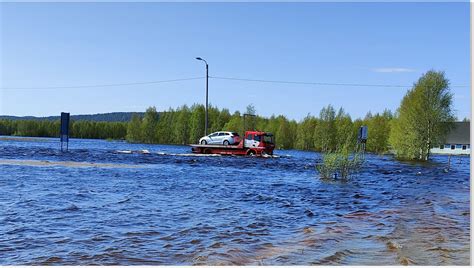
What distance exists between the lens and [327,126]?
302ft

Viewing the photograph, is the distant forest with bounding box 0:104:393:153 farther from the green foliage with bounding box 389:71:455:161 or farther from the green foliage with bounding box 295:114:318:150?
the green foliage with bounding box 389:71:455:161

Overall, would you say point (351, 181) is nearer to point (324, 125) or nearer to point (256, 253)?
point (256, 253)

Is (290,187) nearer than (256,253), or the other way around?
(256,253)

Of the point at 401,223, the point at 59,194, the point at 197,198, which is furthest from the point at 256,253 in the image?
the point at 59,194

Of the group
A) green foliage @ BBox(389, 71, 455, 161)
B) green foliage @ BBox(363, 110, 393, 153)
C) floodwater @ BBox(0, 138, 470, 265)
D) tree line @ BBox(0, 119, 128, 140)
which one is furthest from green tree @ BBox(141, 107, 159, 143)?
floodwater @ BBox(0, 138, 470, 265)

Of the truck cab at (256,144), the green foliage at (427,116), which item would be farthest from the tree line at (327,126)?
the truck cab at (256,144)

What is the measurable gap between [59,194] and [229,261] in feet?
28.4

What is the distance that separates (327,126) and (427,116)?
43.9 m

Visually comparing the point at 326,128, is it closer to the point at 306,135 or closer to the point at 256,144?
the point at 306,135

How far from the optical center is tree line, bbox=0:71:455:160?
48531 mm

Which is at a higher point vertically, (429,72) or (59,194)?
(429,72)

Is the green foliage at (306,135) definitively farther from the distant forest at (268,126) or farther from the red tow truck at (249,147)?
the red tow truck at (249,147)

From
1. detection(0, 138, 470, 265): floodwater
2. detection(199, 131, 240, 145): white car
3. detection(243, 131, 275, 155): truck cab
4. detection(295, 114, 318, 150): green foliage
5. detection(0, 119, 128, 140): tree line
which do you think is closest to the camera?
detection(0, 138, 470, 265): floodwater

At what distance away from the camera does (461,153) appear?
79000mm
